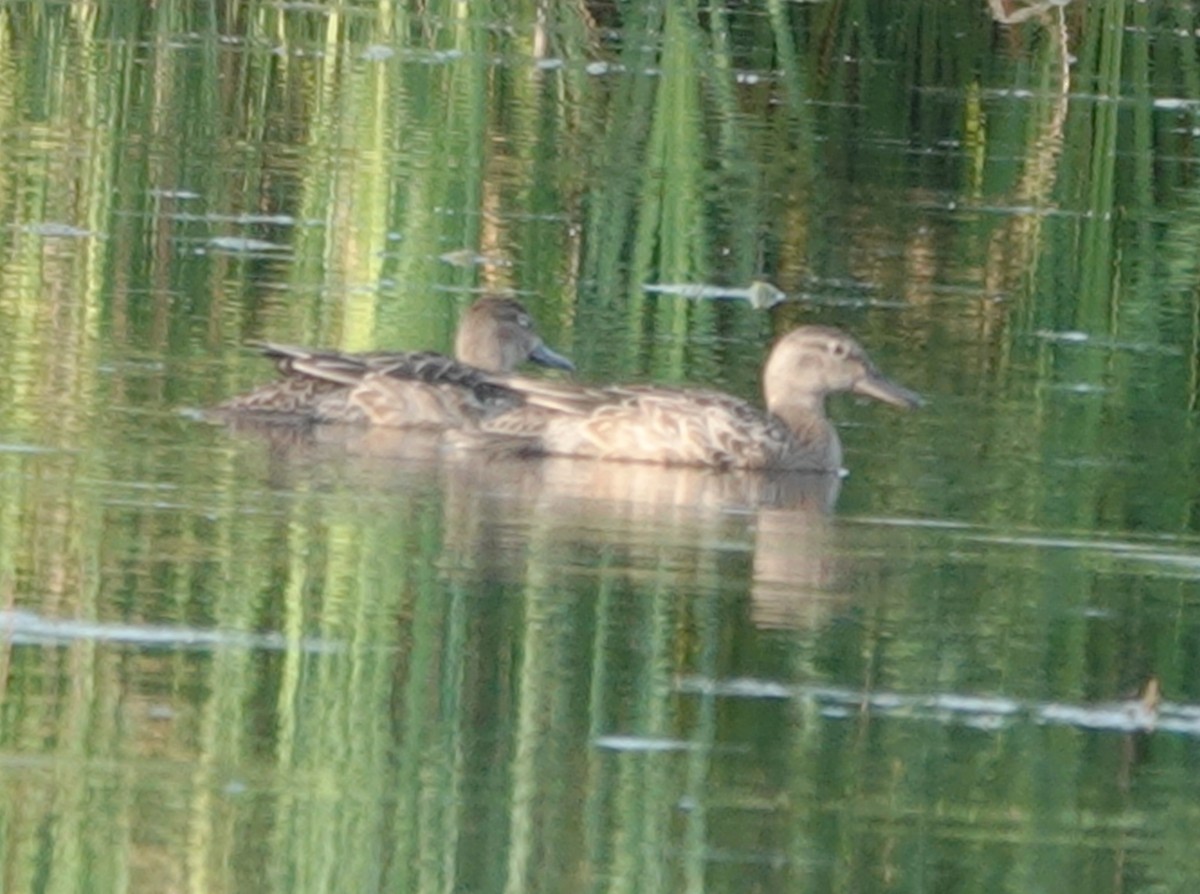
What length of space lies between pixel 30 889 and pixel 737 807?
4.09 feet

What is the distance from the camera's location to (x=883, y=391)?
34.5ft

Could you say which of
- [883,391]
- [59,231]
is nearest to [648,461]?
[883,391]

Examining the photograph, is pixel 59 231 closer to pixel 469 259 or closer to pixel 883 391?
pixel 469 259

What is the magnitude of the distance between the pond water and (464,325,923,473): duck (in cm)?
9

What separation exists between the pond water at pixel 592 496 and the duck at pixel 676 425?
9 cm

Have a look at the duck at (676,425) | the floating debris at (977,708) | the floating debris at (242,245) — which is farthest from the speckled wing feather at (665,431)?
the floating debris at (977,708)

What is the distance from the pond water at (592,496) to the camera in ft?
20.0

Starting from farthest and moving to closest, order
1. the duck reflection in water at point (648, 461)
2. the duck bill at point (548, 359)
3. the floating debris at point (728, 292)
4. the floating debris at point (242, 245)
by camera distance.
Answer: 1. the floating debris at point (242, 245)
2. the floating debris at point (728, 292)
3. the duck bill at point (548, 359)
4. the duck reflection in water at point (648, 461)

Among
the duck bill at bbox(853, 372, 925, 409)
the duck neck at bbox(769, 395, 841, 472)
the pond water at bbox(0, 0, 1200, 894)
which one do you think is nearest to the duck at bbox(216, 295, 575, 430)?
the pond water at bbox(0, 0, 1200, 894)

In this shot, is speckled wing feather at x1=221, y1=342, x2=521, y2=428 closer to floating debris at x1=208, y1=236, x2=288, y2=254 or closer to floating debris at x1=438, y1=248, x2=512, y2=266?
floating debris at x1=208, y1=236, x2=288, y2=254

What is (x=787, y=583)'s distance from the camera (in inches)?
321

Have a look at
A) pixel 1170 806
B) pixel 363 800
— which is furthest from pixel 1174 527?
pixel 363 800

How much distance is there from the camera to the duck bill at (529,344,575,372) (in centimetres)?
1103

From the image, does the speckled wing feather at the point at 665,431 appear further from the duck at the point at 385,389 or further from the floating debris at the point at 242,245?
the floating debris at the point at 242,245
